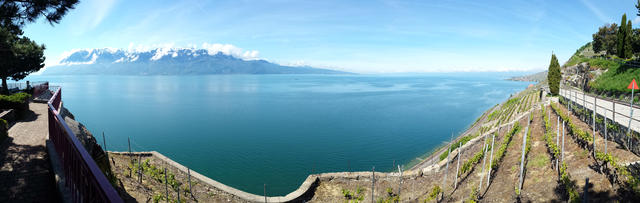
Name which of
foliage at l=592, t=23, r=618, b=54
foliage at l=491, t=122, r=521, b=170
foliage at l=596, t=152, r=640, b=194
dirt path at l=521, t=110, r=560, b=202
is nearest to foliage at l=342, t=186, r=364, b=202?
foliage at l=491, t=122, r=521, b=170

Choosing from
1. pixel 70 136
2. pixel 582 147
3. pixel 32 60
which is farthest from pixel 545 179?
pixel 32 60

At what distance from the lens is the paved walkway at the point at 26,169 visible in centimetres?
552

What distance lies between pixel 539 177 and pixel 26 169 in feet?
54.0

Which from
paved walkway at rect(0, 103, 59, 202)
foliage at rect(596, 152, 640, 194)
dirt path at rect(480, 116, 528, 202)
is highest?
paved walkway at rect(0, 103, 59, 202)

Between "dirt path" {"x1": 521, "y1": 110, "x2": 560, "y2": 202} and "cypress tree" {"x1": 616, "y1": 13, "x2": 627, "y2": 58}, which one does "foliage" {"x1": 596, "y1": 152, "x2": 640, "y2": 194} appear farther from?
"cypress tree" {"x1": 616, "y1": 13, "x2": 627, "y2": 58}

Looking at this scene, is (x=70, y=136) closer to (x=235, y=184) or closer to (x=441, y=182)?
(x=441, y=182)

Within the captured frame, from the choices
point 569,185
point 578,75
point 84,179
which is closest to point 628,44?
point 578,75

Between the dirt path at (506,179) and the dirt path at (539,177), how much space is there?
1.45 feet

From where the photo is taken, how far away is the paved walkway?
18.1 feet

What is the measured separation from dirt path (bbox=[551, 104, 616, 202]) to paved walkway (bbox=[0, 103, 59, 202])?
1372 cm

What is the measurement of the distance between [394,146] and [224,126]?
2640cm

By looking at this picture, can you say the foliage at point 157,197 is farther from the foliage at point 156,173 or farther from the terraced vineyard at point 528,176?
the terraced vineyard at point 528,176

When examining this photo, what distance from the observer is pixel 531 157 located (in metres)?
12.5

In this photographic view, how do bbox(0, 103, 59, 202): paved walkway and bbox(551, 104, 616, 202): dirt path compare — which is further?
bbox(551, 104, 616, 202): dirt path
